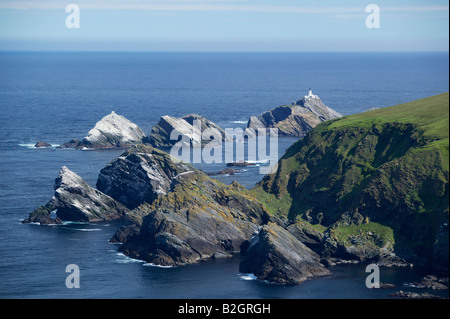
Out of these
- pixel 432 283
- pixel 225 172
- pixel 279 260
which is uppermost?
pixel 225 172

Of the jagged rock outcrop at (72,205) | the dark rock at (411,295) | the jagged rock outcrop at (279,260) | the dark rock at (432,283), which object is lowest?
the dark rock at (411,295)

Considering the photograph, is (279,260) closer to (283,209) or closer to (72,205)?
A: (283,209)

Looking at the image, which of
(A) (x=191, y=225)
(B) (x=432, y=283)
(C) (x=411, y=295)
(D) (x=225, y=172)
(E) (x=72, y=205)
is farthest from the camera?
(D) (x=225, y=172)

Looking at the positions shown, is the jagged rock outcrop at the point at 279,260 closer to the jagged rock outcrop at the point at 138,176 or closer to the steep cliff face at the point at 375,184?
the steep cliff face at the point at 375,184

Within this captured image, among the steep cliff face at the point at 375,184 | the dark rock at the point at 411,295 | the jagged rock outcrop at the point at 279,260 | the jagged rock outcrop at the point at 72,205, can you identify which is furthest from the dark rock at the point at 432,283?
the jagged rock outcrop at the point at 72,205

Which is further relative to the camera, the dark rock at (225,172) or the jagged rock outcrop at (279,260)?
the dark rock at (225,172)

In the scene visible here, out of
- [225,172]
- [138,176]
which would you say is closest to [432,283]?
[138,176]
